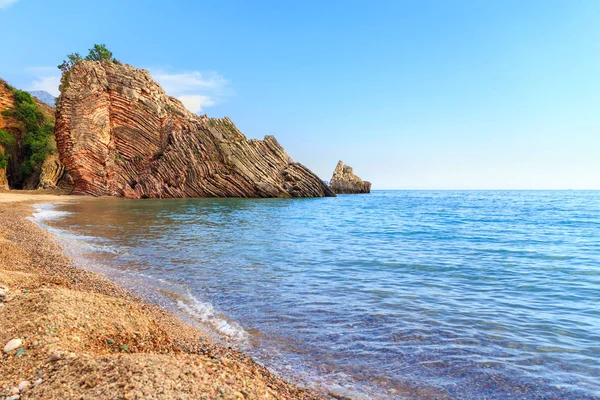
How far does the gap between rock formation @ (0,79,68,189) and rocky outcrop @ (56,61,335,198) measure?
629 centimetres

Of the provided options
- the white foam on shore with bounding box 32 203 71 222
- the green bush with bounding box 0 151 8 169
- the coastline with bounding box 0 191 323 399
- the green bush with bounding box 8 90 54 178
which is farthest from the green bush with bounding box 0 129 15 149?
the coastline with bounding box 0 191 323 399

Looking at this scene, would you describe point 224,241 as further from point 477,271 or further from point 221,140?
point 221,140

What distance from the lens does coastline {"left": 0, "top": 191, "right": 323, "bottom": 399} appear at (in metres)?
3.36

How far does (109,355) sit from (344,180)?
299ft

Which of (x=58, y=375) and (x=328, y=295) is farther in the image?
(x=328, y=295)

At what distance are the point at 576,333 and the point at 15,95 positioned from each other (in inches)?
2612

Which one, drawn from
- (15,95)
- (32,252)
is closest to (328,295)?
(32,252)

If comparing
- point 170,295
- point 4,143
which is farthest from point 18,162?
point 170,295

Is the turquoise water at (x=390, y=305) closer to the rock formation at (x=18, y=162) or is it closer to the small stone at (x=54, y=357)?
the small stone at (x=54, y=357)

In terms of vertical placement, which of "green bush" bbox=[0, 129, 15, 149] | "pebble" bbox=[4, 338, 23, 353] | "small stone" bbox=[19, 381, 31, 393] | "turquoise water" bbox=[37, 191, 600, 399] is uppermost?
"green bush" bbox=[0, 129, 15, 149]

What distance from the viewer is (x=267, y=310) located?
7547 millimetres

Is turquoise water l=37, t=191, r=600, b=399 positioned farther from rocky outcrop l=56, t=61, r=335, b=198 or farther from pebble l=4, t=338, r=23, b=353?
rocky outcrop l=56, t=61, r=335, b=198

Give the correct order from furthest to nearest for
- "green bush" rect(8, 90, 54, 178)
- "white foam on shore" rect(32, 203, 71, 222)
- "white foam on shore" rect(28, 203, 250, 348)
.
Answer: "green bush" rect(8, 90, 54, 178) → "white foam on shore" rect(32, 203, 71, 222) → "white foam on shore" rect(28, 203, 250, 348)

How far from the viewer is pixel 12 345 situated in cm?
408
